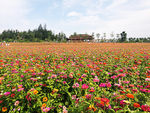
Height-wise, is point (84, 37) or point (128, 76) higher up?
point (84, 37)

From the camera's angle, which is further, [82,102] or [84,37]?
[84,37]

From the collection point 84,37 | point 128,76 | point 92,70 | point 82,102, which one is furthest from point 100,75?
point 84,37

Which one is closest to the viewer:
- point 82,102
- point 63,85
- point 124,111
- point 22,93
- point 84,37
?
point 124,111

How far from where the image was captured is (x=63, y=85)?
6.07ft

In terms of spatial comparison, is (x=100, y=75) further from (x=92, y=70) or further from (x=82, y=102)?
(x=82, y=102)

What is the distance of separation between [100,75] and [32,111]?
167 centimetres

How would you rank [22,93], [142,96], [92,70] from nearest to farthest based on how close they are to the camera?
[142,96]
[22,93]
[92,70]

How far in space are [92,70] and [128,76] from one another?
3.19 feet

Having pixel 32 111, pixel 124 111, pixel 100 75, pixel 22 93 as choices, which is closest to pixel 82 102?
pixel 124 111

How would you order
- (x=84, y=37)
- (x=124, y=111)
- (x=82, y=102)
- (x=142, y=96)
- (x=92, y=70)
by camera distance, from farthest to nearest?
(x=84, y=37), (x=92, y=70), (x=142, y=96), (x=82, y=102), (x=124, y=111)

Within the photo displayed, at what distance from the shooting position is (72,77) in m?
1.90

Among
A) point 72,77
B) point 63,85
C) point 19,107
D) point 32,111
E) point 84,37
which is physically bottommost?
point 32,111

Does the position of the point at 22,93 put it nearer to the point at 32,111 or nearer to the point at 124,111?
the point at 32,111

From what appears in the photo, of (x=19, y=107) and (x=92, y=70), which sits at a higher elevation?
(x=92, y=70)
